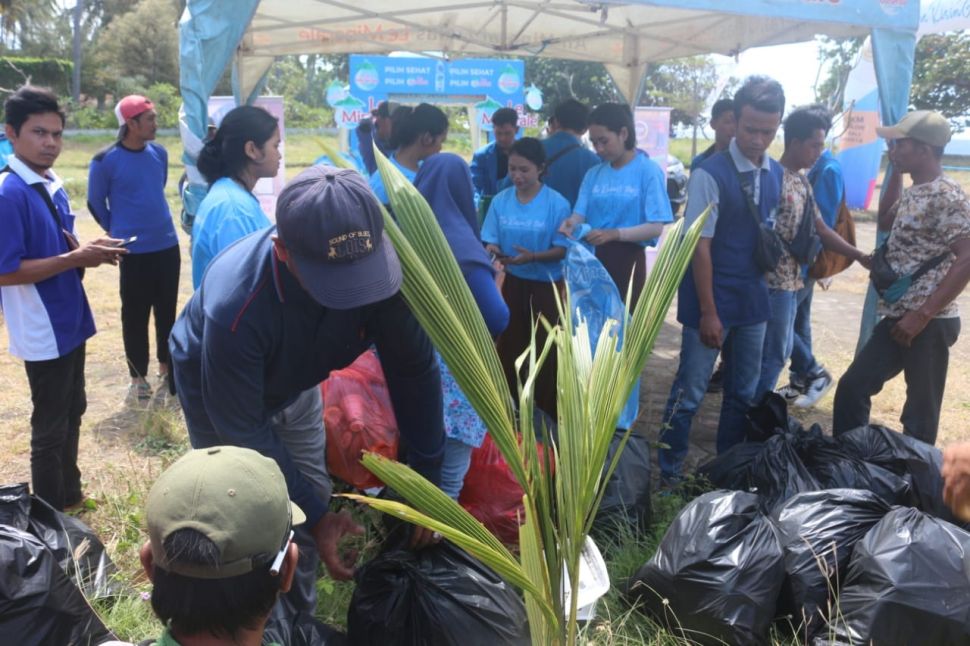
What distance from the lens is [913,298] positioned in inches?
127

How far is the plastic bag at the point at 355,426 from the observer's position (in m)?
2.73

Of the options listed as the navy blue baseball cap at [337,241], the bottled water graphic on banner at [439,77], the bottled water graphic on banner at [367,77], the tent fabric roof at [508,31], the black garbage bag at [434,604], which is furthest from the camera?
the bottled water graphic on banner at [439,77]

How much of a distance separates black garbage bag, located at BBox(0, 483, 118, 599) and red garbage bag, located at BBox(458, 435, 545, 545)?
121 cm

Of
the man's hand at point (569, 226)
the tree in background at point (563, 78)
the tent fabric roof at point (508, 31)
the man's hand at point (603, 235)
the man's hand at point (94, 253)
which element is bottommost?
the man's hand at point (603, 235)

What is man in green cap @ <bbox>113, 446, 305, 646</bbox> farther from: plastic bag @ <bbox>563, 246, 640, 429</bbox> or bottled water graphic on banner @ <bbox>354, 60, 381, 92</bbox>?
bottled water graphic on banner @ <bbox>354, 60, 381, 92</bbox>

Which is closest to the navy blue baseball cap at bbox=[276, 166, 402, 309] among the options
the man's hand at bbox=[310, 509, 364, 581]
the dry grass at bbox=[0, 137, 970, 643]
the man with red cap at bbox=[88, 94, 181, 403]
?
the dry grass at bbox=[0, 137, 970, 643]

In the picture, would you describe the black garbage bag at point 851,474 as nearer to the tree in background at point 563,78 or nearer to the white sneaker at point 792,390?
the white sneaker at point 792,390

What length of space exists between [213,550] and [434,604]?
0.99m

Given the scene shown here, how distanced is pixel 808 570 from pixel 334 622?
145 centimetres

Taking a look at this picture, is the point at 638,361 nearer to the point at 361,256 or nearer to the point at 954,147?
the point at 361,256

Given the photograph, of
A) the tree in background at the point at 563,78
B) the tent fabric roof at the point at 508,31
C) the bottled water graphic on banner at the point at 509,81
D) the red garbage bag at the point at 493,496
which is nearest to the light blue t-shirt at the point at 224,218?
the red garbage bag at the point at 493,496

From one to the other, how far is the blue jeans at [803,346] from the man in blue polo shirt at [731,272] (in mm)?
1420

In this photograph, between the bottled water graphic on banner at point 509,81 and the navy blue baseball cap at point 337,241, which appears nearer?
the navy blue baseball cap at point 337,241

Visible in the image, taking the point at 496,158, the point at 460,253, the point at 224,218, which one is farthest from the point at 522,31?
the point at 460,253
